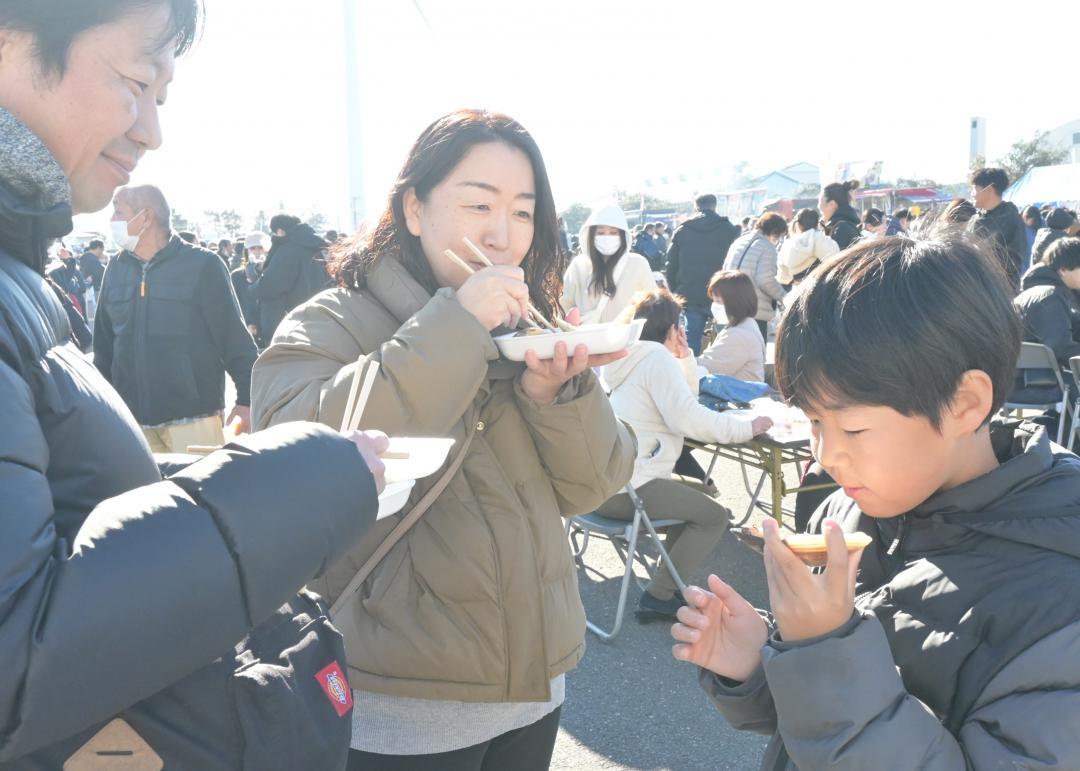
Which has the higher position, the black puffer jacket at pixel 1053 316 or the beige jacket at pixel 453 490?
the beige jacket at pixel 453 490

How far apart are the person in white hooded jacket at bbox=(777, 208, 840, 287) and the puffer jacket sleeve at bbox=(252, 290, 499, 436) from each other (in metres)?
7.96

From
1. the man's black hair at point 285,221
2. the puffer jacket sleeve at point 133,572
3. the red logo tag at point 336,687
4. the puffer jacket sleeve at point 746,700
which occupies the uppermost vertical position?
the puffer jacket sleeve at point 133,572

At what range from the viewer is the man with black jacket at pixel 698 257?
9.07m

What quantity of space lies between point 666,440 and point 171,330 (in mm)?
2574

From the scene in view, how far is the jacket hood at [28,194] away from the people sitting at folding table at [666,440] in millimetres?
3269

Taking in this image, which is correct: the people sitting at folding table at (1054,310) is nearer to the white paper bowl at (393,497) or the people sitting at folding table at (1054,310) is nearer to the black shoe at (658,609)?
the black shoe at (658,609)

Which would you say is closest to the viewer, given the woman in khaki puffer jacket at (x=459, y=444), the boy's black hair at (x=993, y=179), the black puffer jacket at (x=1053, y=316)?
the woman in khaki puffer jacket at (x=459, y=444)

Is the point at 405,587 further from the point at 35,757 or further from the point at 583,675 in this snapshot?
the point at 583,675

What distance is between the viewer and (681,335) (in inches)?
183

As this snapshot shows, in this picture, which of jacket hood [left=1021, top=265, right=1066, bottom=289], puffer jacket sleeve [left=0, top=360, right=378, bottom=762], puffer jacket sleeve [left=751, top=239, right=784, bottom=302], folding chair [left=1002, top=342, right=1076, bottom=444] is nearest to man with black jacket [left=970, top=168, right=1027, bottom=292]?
jacket hood [left=1021, top=265, right=1066, bottom=289]

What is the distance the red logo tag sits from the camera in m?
0.99

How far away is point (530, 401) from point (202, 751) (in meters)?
0.91

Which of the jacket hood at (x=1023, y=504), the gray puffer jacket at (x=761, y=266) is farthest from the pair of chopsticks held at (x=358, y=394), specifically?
the gray puffer jacket at (x=761, y=266)

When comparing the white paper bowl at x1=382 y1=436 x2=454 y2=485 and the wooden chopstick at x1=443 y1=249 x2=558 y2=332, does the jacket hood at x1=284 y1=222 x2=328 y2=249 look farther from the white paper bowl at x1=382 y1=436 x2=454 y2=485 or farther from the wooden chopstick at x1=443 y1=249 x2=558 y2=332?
the white paper bowl at x1=382 y1=436 x2=454 y2=485
